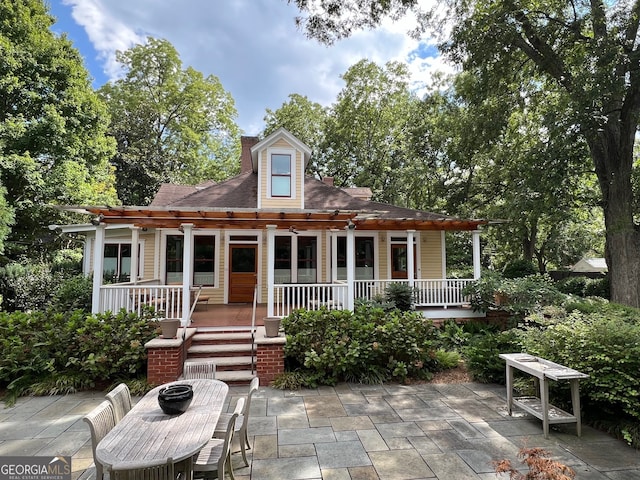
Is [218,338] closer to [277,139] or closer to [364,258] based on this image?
[364,258]

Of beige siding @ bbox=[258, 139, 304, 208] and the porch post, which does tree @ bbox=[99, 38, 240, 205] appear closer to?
beige siding @ bbox=[258, 139, 304, 208]

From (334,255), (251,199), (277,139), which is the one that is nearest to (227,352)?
(334,255)

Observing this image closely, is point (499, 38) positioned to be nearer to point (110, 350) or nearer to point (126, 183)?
point (110, 350)

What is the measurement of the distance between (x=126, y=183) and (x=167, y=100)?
7078 millimetres

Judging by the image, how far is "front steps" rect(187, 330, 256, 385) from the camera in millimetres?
6035

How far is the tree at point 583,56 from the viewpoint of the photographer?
355 inches

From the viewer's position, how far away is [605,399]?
13.6 ft

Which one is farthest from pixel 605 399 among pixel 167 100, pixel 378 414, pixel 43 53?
pixel 167 100

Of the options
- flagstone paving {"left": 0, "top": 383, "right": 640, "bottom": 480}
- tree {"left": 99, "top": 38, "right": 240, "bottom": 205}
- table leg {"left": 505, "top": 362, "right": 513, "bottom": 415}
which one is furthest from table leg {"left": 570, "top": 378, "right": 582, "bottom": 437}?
tree {"left": 99, "top": 38, "right": 240, "bottom": 205}

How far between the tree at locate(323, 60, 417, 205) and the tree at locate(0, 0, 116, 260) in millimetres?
14666

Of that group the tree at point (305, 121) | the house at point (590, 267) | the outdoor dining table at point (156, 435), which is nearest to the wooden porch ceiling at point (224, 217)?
the outdoor dining table at point (156, 435)

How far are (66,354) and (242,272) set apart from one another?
5.80m

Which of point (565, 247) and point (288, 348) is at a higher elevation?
point (565, 247)

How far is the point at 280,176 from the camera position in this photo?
11.0m
